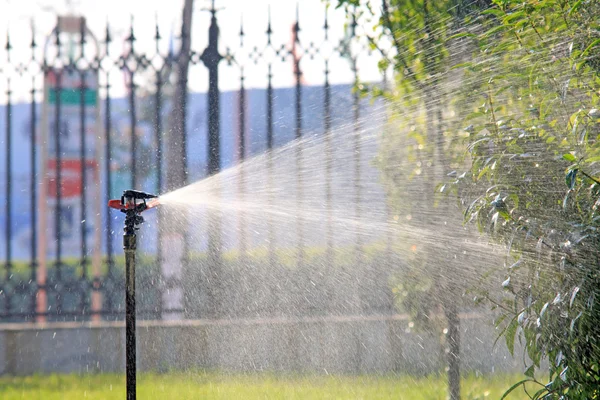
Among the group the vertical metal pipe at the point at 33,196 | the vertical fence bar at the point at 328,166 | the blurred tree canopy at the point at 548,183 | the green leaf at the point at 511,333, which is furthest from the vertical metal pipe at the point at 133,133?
the green leaf at the point at 511,333

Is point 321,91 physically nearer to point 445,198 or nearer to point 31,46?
point 445,198

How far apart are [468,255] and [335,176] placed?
63.5 inches

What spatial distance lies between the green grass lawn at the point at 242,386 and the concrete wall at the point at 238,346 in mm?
82

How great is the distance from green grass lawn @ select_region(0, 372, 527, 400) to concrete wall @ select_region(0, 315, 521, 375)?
0.08 m

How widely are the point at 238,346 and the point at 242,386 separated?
0.38m

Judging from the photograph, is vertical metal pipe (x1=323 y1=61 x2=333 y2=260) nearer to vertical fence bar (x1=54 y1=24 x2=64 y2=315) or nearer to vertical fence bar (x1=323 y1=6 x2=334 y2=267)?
vertical fence bar (x1=323 y1=6 x2=334 y2=267)

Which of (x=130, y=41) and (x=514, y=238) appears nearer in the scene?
(x=514, y=238)

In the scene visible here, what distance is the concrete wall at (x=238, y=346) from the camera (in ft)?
17.1

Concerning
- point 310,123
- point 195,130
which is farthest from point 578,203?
point 195,130

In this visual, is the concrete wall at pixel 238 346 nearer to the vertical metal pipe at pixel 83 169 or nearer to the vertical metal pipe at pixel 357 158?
the vertical metal pipe at pixel 83 169

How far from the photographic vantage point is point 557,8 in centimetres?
268

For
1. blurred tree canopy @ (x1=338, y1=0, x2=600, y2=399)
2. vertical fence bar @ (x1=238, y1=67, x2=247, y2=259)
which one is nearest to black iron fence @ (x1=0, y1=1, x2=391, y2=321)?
vertical fence bar @ (x1=238, y1=67, x2=247, y2=259)

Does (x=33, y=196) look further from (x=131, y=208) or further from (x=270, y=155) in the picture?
(x=131, y=208)

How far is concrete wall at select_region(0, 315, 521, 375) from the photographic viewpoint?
17.1 ft
